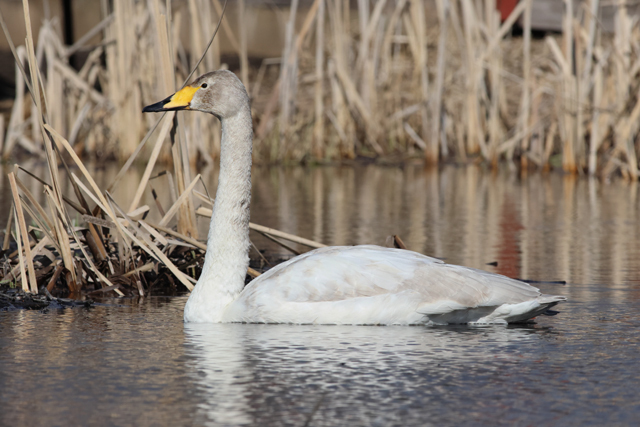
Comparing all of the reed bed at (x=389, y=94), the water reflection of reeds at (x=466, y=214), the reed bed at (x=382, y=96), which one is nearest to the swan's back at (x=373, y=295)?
the water reflection of reeds at (x=466, y=214)

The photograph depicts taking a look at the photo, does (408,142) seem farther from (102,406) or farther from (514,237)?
(102,406)

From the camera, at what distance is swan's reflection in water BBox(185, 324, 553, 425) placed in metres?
3.55

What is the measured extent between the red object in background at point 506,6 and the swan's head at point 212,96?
1607 centimetres

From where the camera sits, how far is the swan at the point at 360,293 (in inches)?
199

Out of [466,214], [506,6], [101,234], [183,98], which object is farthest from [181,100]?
[506,6]

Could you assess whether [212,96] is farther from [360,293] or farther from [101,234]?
[101,234]

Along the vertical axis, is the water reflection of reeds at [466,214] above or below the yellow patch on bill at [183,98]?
below

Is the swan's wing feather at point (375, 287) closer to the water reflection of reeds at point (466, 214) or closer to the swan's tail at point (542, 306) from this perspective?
the swan's tail at point (542, 306)

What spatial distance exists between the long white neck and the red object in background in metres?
16.0

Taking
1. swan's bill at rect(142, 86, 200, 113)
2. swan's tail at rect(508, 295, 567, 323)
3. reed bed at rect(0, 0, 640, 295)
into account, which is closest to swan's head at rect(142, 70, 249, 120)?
swan's bill at rect(142, 86, 200, 113)

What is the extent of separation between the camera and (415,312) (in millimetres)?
5090

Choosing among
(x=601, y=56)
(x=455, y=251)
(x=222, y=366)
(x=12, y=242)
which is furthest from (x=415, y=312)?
(x=601, y=56)

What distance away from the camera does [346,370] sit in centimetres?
414

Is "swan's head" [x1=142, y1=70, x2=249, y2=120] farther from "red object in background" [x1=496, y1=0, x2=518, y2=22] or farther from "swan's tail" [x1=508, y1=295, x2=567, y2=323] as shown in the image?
"red object in background" [x1=496, y1=0, x2=518, y2=22]
